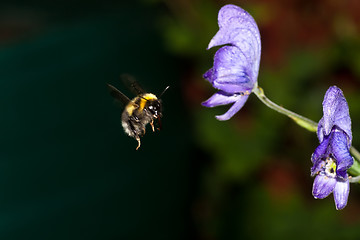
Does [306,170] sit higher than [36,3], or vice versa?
[306,170]

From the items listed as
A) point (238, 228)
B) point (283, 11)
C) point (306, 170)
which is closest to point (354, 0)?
point (283, 11)

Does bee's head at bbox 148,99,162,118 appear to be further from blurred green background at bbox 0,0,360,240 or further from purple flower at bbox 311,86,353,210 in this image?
blurred green background at bbox 0,0,360,240

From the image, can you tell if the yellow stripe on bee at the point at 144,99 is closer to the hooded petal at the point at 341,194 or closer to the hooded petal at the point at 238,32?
the hooded petal at the point at 238,32

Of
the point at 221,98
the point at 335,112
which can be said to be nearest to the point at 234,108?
the point at 221,98

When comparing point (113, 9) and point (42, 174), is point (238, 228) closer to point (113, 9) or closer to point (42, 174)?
point (42, 174)

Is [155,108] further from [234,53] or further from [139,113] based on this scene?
[234,53]
